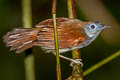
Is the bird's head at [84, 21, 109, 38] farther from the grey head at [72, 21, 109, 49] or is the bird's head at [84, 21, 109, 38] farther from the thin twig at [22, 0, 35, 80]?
the thin twig at [22, 0, 35, 80]

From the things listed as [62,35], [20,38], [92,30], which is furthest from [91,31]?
[20,38]

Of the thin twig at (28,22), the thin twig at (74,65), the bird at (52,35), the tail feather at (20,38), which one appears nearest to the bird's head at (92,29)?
the bird at (52,35)

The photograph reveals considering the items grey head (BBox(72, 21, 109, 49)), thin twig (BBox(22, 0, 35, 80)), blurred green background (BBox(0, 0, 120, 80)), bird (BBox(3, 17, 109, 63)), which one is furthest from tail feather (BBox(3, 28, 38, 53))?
blurred green background (BBox(0, 0, 120, 80))

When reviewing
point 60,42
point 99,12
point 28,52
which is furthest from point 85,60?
point 28,52

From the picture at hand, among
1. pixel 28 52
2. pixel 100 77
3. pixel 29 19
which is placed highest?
pixel 29 19

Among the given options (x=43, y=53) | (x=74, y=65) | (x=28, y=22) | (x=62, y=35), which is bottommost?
(x=43, y=53)

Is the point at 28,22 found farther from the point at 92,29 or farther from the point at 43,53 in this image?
the point at 43,53

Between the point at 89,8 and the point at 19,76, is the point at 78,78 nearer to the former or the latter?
the point at 89,8
